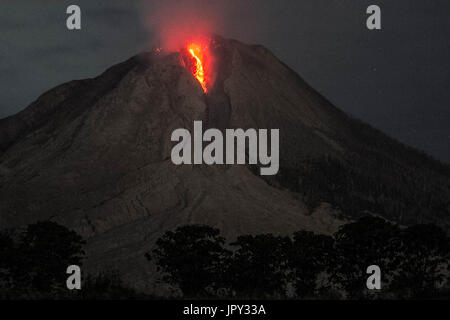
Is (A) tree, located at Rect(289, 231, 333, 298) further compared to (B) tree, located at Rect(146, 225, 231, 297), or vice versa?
(A) tree, located at Rect(289, 231, 333, 298)

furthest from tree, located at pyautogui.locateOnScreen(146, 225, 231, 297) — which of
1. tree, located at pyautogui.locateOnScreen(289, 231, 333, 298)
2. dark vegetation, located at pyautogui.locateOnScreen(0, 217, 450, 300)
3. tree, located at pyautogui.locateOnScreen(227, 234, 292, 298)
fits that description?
tree, located at pyautogui.locateOnScreen(289, 231, 333, 298)

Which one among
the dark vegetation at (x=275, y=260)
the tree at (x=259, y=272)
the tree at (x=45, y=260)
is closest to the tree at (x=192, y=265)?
the dark vegetation at (x=275, y=260)

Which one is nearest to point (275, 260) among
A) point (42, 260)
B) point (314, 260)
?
point (314, 260)

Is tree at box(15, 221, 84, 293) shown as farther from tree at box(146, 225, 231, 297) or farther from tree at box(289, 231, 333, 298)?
tree at box(289, 231, 333, 298)

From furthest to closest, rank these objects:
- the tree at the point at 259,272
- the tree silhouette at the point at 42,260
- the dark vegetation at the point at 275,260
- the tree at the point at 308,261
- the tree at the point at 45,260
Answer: the tree at the point at 308,261 < the tree silhouette at the point at 42,260 < the tree at the point at 45,260 < the dark vegetation at the point at 275,260 < the tree at the point at 259,272

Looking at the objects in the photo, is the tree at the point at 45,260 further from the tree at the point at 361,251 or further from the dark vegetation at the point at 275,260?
the tree at the point at 361,251

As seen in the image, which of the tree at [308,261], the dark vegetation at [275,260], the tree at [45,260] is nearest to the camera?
the dark vegetation at [275,260]

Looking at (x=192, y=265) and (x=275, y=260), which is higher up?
(x=275, y=260)

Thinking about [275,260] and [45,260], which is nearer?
[45,260]

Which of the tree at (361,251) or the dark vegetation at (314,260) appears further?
the tree at (361,251)

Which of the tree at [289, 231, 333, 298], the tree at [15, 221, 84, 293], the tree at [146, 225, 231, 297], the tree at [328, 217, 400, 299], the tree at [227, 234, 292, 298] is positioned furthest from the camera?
the tree at [289, 231, 333, 298]

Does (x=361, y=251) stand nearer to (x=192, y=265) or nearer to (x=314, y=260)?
(x=314, y=260)
